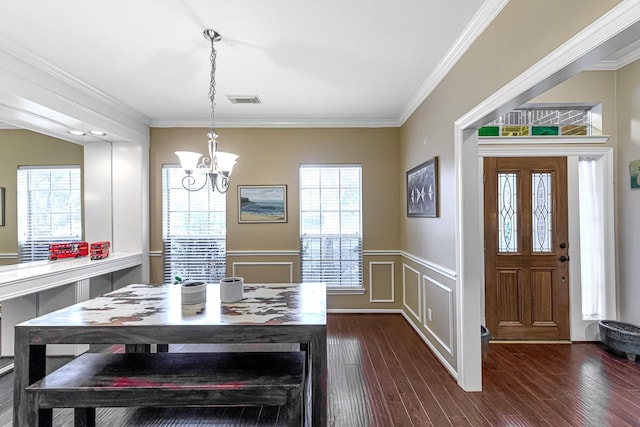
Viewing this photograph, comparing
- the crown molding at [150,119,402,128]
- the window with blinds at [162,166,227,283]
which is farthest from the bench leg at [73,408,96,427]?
the crown molding at [150,119,402,128]

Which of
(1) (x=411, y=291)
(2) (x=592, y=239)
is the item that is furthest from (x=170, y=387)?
(2) (x=592, y=239)

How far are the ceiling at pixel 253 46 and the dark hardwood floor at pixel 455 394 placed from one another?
2.73m

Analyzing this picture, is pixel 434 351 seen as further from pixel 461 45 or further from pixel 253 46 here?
pixel 253 46

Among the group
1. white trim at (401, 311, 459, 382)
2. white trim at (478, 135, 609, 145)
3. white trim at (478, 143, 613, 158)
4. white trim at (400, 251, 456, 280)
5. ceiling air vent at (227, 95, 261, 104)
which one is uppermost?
ceiling air vent at (227, 95, 261, 104)

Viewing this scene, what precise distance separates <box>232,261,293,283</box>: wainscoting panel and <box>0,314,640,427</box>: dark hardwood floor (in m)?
1.39

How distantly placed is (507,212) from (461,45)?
76.1 inches

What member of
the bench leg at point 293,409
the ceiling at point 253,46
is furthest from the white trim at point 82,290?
the bench leg at point 293,409

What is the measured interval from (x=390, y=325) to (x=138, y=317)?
3147 millimetres

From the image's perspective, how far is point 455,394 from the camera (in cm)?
244

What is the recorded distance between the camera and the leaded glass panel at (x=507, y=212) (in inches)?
136

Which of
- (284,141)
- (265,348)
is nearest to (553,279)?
(265,348)

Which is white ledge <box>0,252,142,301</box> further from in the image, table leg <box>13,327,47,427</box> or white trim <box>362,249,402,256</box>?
white trim <box>362,249,402,256</box>

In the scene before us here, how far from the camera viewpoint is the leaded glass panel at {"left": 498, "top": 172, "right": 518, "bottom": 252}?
3.44m

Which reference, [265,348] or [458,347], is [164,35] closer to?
A: [265,348]
